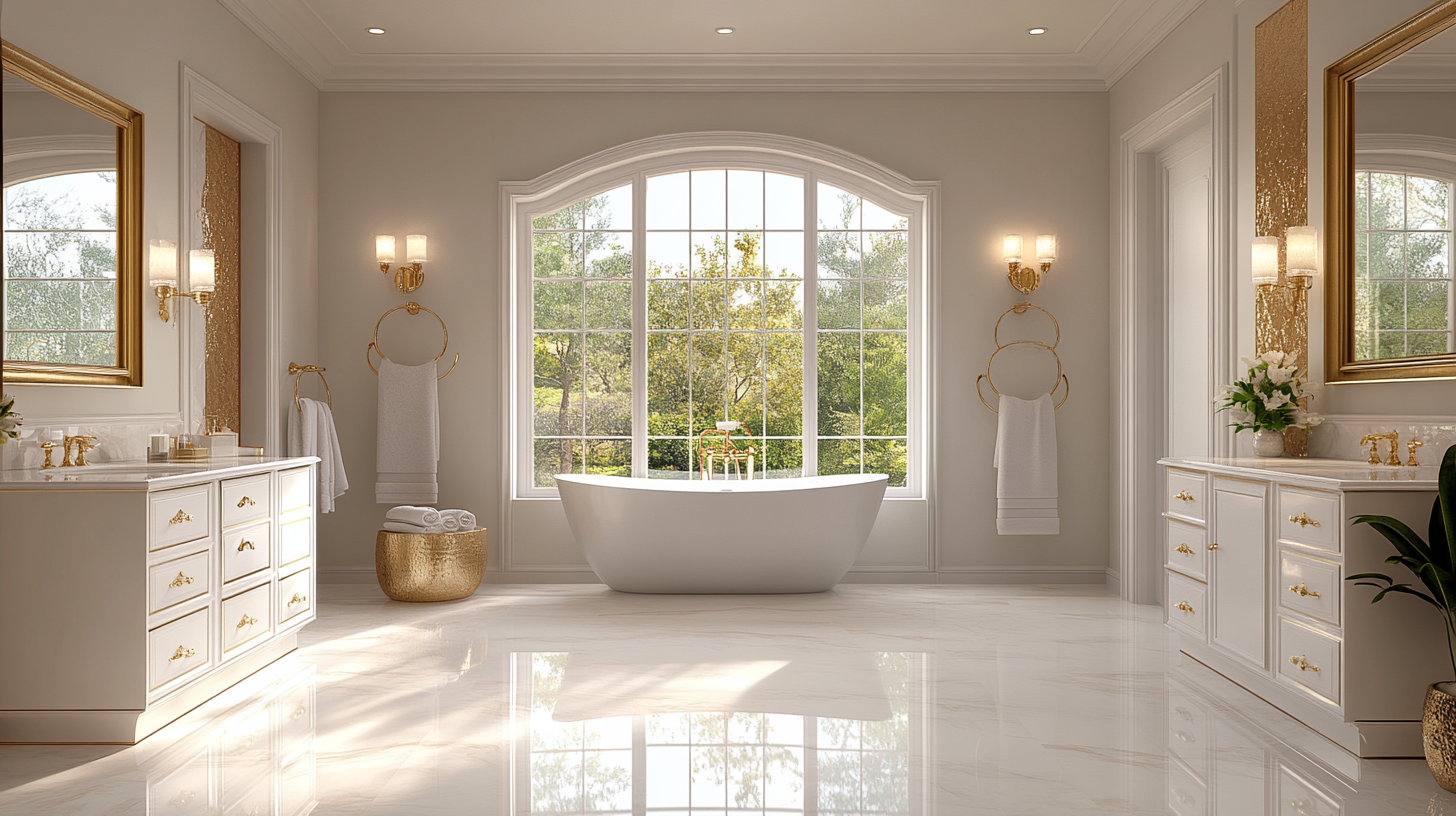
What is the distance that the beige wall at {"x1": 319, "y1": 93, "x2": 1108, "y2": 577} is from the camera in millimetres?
5137

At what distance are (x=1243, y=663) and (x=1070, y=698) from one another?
535 millimetres

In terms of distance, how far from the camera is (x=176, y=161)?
3.75 meters

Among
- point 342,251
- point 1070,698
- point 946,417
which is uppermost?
point 342,251

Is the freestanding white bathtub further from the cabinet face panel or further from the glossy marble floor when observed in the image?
the cabinet face panel

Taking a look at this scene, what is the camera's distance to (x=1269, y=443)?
11.1ft

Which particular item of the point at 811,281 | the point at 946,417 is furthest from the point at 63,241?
the point at 946,417

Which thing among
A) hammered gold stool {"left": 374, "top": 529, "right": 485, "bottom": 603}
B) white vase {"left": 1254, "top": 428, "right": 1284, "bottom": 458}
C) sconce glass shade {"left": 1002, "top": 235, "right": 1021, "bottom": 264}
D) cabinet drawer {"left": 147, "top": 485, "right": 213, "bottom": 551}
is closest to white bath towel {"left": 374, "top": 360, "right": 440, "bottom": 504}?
hammered gold stool {"left": 374, "top": 529, "right": 485, "bottom": 603}

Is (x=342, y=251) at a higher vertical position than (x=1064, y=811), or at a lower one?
higher

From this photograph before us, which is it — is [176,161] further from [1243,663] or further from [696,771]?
[1243,663]

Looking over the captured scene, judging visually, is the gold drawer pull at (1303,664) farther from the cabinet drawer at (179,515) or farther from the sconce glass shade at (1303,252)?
the cabinet drawer at (179,515)

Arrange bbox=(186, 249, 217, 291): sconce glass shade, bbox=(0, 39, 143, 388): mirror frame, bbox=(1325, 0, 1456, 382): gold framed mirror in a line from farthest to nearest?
bbox=(186, 249, 217, 291): sconce glass shade, bbox=(0, 39, 143, 388): mirror frame, bbox=(1325, 0, 1456, 382): gold framed mirror

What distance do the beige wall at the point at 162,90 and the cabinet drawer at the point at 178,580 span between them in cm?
71

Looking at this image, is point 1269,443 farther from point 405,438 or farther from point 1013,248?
point 405,438

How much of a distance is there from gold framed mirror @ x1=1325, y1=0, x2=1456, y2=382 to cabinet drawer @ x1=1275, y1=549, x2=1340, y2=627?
726 millimetres
